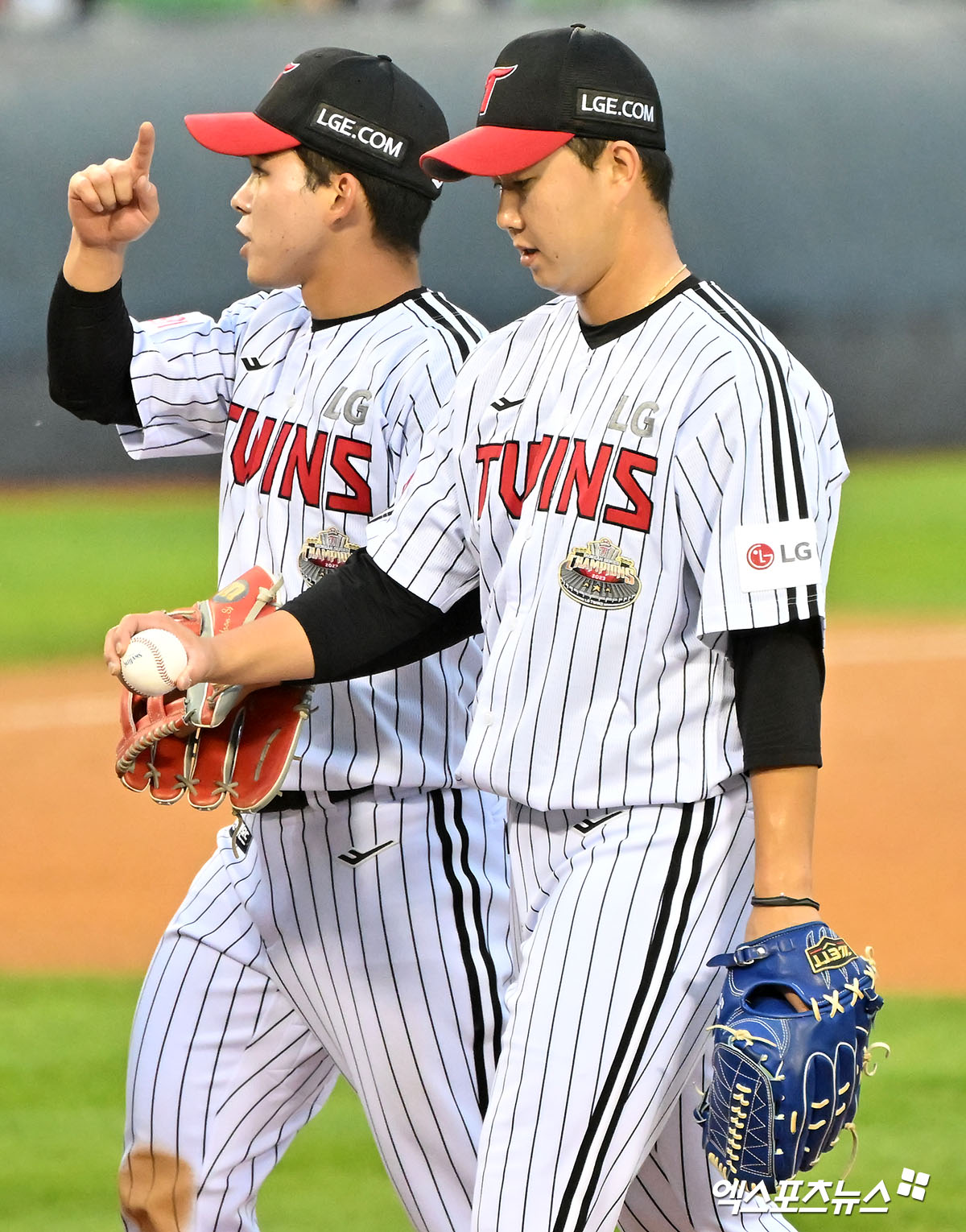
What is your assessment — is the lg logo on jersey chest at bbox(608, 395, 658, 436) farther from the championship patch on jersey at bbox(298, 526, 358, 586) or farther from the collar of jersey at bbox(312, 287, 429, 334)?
the collar of jersey at bbox(312, 287, 429, 334)

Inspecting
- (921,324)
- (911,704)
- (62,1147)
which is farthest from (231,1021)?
(921,324)

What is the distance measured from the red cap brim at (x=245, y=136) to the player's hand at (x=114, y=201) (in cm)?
10

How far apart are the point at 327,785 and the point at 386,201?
93 cm

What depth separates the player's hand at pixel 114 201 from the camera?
2787mm

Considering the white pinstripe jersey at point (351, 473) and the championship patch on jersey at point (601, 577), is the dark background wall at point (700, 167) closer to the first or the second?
the white pinstripe jersey at point (351, 473)

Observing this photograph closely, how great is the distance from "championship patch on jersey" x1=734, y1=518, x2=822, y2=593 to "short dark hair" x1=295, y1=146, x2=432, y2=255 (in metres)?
0.97

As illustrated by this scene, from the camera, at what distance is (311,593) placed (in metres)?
2.51

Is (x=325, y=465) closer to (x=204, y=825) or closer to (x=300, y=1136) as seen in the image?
(x=300, y=1136)

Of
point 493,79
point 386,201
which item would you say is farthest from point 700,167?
point 493,79

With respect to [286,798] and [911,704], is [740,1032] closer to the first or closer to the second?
[286,798]

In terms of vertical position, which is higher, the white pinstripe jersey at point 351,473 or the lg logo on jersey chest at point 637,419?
the lg logo on jersey chest at point 637,419

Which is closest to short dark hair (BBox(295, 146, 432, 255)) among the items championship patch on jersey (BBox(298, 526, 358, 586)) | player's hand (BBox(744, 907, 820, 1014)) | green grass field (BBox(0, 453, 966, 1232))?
championship patch on jersey (BBox(298, 526, 358, 586))

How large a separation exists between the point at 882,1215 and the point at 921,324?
13.3 meters

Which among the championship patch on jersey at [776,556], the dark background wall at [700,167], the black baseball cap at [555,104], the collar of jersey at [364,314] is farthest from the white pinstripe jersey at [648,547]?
the dark background wall at [700,167]
